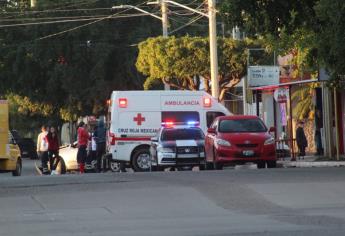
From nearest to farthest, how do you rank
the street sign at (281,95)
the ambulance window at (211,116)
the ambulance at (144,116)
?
the ambulance at (144,116)
the ambulance window at (211,116)
the street sign at (281,95)

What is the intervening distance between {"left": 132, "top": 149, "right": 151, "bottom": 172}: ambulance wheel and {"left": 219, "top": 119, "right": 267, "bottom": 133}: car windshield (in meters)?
3.71

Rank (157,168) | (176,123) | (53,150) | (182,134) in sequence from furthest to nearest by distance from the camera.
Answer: (53,150) → (176,123) → (157,168) → (182,134)

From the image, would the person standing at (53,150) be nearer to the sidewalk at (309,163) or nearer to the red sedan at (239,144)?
the red sedan at (239,144)

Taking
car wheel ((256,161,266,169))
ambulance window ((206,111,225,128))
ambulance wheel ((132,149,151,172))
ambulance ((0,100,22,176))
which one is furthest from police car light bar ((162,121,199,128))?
ambulance ((0,100,22,176))

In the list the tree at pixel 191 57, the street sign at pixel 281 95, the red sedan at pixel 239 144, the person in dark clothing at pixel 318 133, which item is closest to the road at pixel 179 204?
the red sedan at pixel 239 144

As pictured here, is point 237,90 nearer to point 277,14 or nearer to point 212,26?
point 212,26

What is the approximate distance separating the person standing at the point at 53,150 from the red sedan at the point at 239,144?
645cm

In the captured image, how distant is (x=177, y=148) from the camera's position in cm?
2667

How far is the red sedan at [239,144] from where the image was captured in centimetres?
2522

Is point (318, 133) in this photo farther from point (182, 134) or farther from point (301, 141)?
point (182, 134)

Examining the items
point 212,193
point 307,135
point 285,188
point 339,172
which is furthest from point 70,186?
point 307,135

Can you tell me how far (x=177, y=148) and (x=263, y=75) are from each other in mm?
10564

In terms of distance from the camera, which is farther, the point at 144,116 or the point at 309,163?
the point at 309,163

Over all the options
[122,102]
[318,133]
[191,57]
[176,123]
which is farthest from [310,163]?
[191,57]
